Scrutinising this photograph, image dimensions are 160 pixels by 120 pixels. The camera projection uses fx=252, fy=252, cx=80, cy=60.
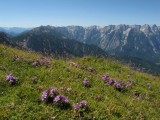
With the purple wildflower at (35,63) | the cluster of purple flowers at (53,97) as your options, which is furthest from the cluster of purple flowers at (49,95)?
the purple wildflower at (35,63)

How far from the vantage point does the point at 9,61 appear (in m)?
15.3

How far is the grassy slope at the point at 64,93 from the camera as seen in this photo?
34.1 ft

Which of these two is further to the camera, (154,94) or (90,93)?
(154,94)

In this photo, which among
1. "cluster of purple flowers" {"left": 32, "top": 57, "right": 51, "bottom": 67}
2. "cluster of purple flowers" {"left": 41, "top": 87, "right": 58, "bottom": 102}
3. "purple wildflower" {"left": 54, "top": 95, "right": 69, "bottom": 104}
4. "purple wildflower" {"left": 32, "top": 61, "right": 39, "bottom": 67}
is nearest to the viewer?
"purple wildflower" {"left": 54, "top": 95, "right": 69, "bottom": 104}

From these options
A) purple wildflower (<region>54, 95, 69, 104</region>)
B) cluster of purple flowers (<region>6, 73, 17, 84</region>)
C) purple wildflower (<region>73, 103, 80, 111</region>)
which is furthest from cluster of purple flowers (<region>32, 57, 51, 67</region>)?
purple wildflower (<region>73, 103, 80, 111</region>)

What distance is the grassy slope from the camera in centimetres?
1039

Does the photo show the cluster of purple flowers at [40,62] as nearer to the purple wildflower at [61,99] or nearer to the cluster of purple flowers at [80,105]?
the purple wildflower at [61,99]

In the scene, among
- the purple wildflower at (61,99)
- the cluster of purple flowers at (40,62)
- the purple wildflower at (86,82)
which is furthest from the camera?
the cluster of purple flowers at (40,62)

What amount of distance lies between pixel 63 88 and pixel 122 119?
320cm

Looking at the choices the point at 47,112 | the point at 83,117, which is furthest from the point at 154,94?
the point at 47,112

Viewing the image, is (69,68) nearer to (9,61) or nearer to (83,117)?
(9,61)

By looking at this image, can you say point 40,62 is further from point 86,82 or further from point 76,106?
point 76,106

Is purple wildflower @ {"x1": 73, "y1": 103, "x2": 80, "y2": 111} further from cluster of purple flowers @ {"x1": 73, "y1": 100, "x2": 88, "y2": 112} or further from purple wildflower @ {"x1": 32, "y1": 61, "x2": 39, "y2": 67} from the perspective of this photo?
purple wildflower @ {"x1": 32, "y1": 61, "x2": 39, "y2": 67}

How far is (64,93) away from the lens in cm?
1207
